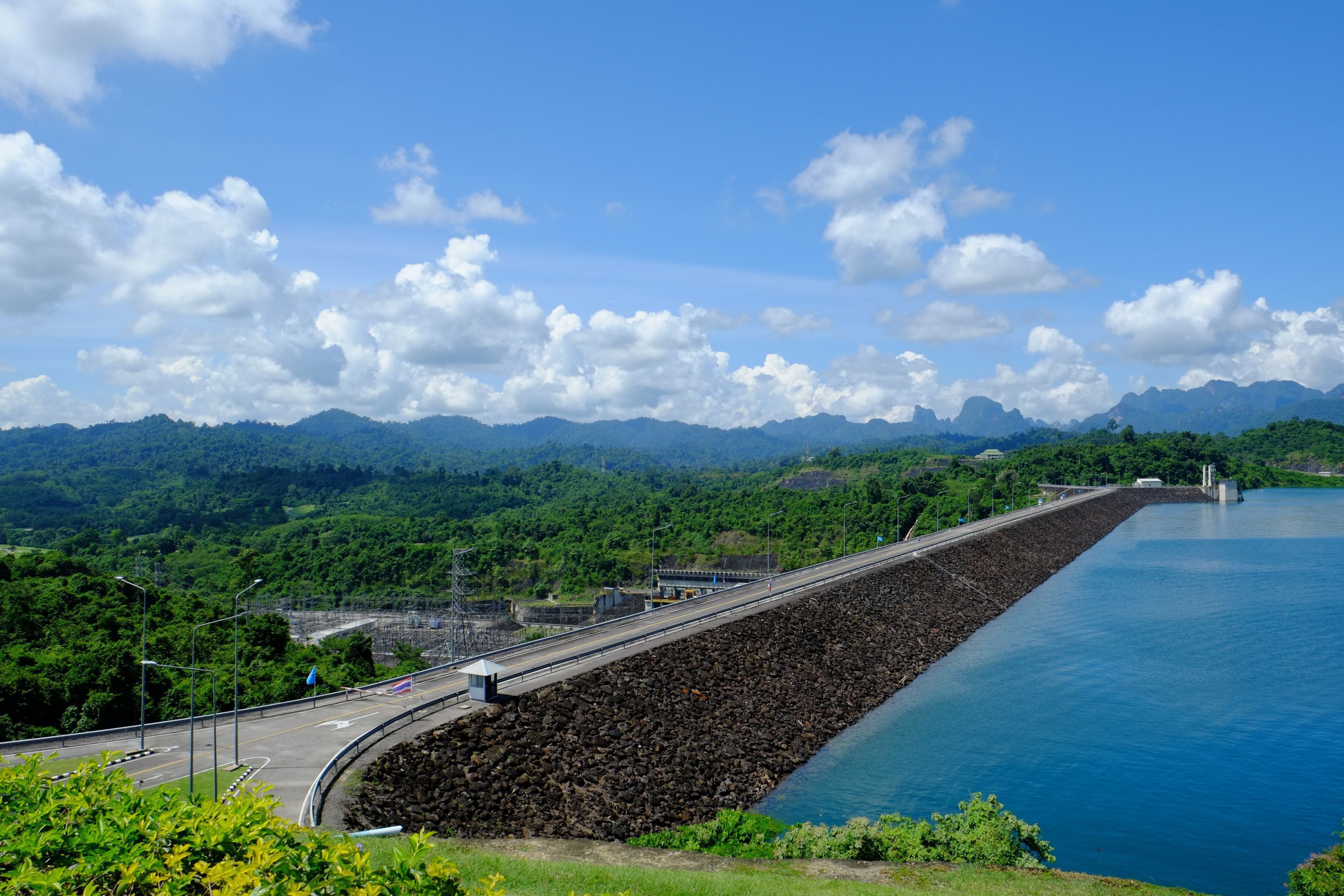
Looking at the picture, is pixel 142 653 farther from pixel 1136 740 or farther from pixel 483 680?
pixel 1136 740

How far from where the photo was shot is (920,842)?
74.4ft

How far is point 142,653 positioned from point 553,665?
54.4 feet

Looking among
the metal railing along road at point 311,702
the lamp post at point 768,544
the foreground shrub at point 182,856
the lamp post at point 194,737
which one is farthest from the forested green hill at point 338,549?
the foreground shrub at point 182,856

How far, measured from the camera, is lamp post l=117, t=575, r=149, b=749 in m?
25.9

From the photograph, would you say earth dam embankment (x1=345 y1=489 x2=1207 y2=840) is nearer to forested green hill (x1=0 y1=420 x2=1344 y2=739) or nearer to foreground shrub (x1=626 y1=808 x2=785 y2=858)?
foreground shrub (x1=626 y1=808 x2=785 y2=858)

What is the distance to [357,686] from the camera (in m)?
37.3

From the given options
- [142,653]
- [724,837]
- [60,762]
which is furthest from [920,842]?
[142,653]

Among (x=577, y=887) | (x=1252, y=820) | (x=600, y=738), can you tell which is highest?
(x=577, y=887)

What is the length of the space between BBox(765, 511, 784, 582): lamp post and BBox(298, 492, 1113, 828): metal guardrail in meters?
20.5

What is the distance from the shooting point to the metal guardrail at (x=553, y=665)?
896 inches

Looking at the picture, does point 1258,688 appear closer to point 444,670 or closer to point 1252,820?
point 1252,820

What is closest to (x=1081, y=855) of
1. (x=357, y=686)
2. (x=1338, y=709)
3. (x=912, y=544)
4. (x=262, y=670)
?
(x=1338, y=709)

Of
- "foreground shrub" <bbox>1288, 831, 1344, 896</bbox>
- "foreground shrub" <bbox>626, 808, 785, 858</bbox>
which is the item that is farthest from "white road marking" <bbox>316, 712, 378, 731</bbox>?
"foreground shrub" <bbox>1288, 831, 1344, 896</bbox>

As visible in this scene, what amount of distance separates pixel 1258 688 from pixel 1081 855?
2575 centimetres
